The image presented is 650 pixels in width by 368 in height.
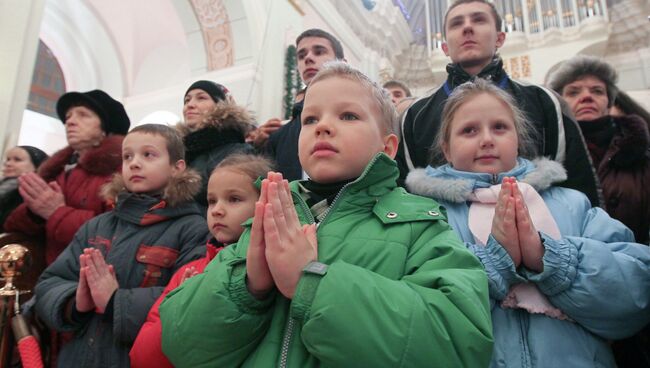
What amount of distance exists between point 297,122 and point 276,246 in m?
1.24

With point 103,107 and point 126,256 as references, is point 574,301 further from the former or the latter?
point 103,107

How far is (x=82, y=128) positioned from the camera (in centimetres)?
209

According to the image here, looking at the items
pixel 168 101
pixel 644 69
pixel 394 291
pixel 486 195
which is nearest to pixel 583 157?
pixel 486 195

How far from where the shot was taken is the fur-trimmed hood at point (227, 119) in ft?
6.47

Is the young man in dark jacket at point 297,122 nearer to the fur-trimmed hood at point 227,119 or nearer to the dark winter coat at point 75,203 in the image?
the fur-trimmed hood at point 227,119

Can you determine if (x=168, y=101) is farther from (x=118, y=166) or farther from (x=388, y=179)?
(x=388, y=179)

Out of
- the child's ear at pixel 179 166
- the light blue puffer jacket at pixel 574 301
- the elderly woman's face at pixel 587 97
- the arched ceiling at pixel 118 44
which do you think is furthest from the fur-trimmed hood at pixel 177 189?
the arched ceiling at pixel 118 44

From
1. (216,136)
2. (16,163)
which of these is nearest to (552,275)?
(216,136)

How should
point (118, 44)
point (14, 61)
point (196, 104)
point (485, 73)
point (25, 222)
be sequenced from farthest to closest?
1. point (118, 44)
2. point (14, 61)
3. point (196, 104)
4. point (25, 222)
5. point (485, 73)

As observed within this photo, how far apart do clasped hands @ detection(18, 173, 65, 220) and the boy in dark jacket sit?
0.40 metres

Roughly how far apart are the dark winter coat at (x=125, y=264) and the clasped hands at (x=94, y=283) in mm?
30

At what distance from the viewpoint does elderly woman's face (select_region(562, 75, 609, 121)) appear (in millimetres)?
1762

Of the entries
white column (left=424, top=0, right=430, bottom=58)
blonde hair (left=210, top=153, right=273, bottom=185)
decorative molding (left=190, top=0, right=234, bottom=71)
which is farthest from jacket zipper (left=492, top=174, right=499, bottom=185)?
white column (left=424, top=0, right=430, bottom=58)

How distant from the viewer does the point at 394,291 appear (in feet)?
2.11
